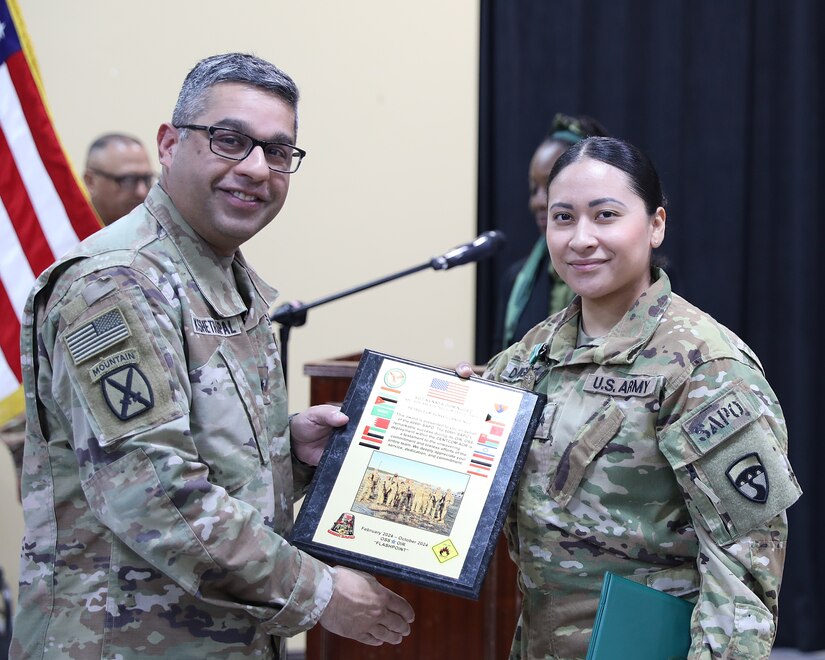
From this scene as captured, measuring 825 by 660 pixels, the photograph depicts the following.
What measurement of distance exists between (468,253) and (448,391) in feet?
2.41

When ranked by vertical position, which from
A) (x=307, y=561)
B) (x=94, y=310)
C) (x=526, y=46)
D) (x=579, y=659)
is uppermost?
(x=526, y=46)

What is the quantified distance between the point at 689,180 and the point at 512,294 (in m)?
1.03

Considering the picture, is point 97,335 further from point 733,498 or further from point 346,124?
point 346,124

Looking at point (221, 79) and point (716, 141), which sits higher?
point (221, 79)

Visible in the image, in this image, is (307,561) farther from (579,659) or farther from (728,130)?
(728,130)

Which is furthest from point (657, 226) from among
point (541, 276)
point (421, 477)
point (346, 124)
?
point (346, 124)

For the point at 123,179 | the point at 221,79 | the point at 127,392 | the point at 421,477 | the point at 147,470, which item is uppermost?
the point at 221,79

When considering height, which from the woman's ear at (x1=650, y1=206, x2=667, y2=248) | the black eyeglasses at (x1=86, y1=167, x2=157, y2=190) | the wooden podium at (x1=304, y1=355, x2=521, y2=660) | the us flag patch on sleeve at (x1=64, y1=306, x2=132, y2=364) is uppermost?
the woman's ear at (x1=650, y1=206, x2=667, y2=248)

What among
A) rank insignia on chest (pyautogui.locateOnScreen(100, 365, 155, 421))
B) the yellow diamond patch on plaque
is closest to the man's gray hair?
rank insignia on chest (pyautogui.locateOnScreen(100, 365, 155, 421))

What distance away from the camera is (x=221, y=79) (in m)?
1.45

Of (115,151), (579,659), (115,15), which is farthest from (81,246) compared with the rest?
(115,15)

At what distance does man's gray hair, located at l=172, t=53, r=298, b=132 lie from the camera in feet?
4.77

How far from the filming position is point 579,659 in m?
1.46

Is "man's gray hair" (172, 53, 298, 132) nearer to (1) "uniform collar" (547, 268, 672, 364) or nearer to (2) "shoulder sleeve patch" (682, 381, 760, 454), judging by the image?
(1) "uniform collar" (547, 268, 672, 364)
